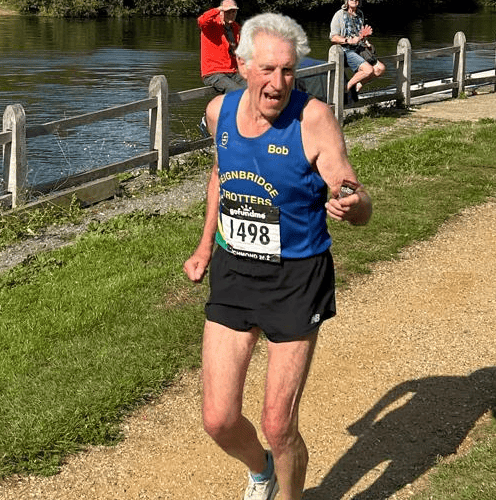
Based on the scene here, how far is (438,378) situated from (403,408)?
545mm

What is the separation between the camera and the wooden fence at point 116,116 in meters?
10.7

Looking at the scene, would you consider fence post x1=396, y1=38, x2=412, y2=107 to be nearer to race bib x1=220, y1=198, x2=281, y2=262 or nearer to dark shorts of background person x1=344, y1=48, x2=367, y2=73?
dark shorts of background person x1=344, y1=48, x2=367, y2=73

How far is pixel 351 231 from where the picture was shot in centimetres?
1017

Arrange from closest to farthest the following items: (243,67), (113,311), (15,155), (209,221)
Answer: (243,67) → (209,221) → (113,311) → (15,155)

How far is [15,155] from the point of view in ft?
35.0

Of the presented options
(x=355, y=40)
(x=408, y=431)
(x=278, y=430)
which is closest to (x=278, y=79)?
(x=278, y=430)

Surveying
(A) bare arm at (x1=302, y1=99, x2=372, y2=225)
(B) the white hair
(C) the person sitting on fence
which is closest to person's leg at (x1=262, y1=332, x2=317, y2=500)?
(A) bare arm at (x1=302, y1=99, x2=372, y2=225)

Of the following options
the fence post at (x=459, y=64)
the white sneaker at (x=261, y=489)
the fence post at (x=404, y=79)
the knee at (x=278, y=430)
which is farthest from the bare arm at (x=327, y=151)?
the fence post at (x=459, y=64)

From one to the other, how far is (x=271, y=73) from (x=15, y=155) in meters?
6.98

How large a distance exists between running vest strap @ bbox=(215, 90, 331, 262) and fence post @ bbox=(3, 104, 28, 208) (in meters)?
6.53

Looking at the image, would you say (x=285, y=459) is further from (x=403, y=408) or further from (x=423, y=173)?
(x=423, y=173)

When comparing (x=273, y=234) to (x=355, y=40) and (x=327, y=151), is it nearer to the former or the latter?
(x=327, y=151)

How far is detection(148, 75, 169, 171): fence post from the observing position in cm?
1301

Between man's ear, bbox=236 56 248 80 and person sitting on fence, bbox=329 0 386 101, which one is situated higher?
man's ear, bbox=236 56 248 80
